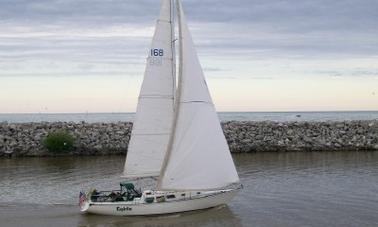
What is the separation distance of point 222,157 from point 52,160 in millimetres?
18558

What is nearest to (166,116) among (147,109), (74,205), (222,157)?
(147,109)

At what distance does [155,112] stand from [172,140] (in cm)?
135

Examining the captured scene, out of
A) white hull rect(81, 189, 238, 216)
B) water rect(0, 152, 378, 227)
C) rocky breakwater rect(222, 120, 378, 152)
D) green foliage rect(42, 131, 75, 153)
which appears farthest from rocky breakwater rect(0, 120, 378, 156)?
white hull rect(81, 189, 238, 216)

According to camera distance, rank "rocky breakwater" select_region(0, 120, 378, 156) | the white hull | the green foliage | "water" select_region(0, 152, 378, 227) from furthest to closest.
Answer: "rocky breakwater" select_region(0, 120, 378, 156)
the green foliage
the white hull
"water" select_region(0, 152, 378, 227)

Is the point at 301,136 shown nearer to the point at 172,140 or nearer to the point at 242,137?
the point at 242,137

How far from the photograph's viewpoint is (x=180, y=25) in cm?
2208

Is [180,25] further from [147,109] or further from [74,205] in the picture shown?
[74,205]

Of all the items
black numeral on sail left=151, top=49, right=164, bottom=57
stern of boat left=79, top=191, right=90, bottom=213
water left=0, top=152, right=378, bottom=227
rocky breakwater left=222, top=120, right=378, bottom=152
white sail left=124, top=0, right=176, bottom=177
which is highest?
black numeral on sail left=151, top=49, right=164, bottom=57

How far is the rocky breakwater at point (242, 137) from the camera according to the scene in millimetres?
41119

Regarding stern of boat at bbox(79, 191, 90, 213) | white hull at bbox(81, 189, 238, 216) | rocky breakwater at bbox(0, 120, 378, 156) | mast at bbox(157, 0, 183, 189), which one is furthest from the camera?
rocky breakwater at bbox(0, 120, 378, 156)

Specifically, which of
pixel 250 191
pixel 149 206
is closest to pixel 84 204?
pixel 149 206

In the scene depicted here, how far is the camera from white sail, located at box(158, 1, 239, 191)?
22062 mm

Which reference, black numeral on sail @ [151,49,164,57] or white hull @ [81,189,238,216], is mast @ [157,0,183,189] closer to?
black numeral on sail @ [151,49,164,57]

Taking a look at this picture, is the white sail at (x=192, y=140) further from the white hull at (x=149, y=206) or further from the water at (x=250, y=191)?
the water at (x=250, y=191)
